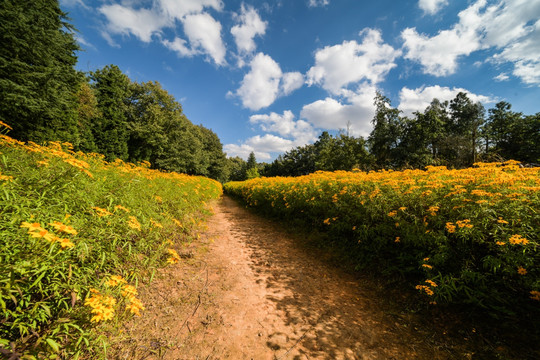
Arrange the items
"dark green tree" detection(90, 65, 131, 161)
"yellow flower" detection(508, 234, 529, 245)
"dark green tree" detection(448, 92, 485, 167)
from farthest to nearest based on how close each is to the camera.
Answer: "dark green tree" detection(448, 92, 485, 167)
"dark green tree" detection(90, 65, 131, 161)
"yellow flower" detection(508, 234, 529, 245)

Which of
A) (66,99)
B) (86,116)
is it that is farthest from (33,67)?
(86,116)

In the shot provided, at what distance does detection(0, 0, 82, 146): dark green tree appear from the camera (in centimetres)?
1023

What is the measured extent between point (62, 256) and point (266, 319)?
7.88 feet

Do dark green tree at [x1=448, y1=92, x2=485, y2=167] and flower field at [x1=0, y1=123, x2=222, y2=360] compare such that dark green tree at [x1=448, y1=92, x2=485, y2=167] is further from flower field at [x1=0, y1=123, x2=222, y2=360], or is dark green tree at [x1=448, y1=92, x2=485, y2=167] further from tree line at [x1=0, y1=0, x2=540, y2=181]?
flower field at [x1=0, y1=123, x2=222, y2=360]

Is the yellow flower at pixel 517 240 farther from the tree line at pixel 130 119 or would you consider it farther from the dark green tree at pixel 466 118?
the dark green tree at pixel 466 118

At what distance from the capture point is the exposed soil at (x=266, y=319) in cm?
204

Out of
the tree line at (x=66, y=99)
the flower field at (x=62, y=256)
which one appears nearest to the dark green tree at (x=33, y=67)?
the tree line at (x=66, y=99)

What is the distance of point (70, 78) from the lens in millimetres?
14391

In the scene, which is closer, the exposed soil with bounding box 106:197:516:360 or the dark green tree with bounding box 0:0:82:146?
the exposed soil with bounding box 106:197:516:360

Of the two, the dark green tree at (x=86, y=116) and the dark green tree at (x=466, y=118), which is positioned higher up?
the dark green tree at (x=466, y=118)

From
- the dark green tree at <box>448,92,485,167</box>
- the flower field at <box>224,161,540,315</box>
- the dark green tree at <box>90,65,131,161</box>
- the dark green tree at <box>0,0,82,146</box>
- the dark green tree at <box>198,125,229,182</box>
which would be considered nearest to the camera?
the flower field at <box>224,161,540,315</box>

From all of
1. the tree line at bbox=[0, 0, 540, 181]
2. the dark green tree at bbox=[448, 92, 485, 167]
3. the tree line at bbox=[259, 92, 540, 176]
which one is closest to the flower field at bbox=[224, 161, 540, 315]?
the tree line at bbox=[0, 0, 540, 181]

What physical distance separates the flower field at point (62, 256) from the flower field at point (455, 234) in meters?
3.77

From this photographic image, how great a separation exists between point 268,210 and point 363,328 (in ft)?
21.5
